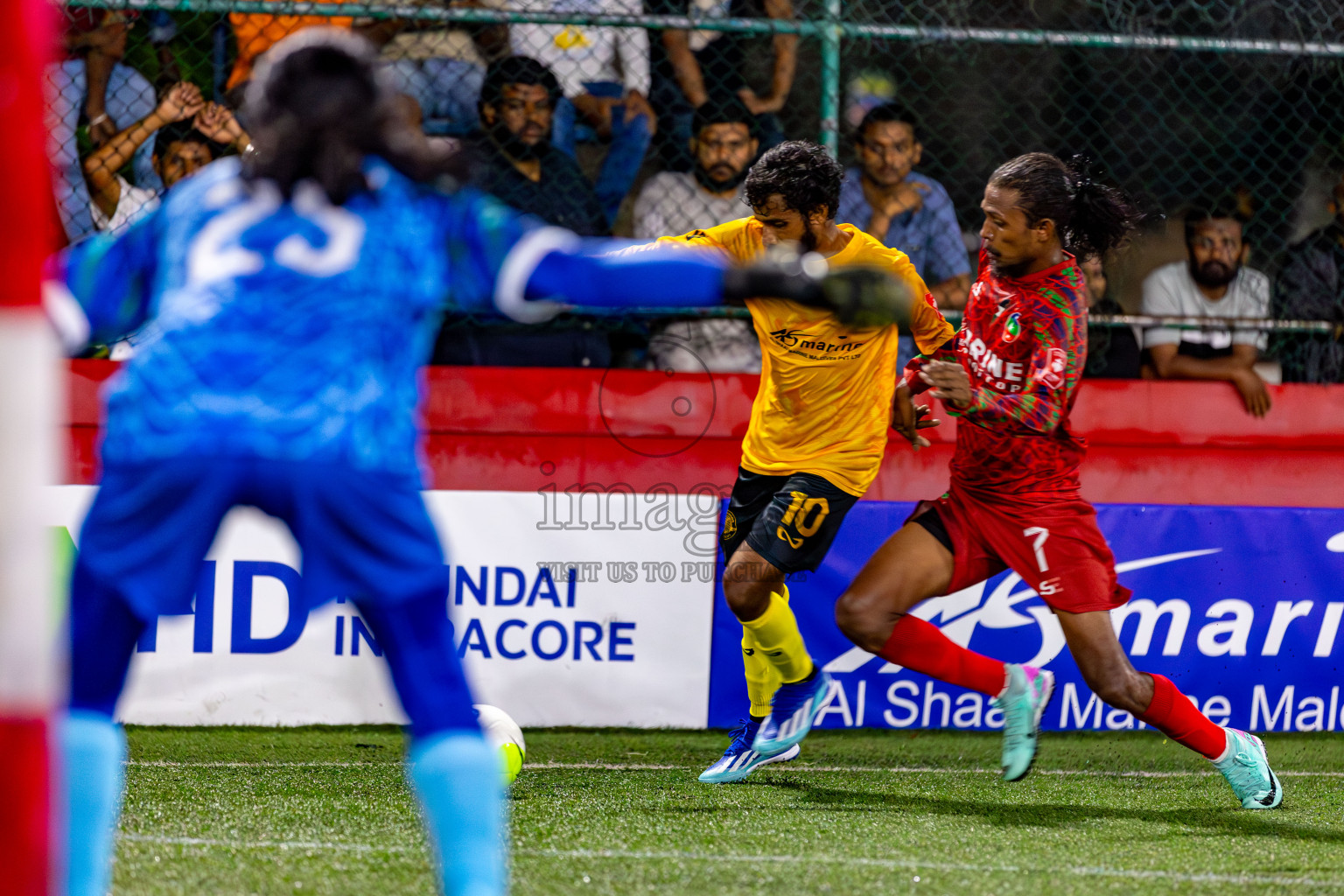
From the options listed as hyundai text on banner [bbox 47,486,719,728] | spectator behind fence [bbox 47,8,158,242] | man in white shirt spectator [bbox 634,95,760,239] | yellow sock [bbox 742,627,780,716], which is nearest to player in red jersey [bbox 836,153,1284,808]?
yellow sock [bbox 742,627,780,716]

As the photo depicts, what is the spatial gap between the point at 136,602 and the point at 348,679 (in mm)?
3401

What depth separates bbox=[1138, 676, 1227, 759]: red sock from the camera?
13.7ft

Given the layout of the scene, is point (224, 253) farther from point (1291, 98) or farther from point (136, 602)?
point (1291, 98)

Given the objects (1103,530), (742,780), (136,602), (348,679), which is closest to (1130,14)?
(1103,530)

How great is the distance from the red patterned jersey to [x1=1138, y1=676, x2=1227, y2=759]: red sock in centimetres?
64

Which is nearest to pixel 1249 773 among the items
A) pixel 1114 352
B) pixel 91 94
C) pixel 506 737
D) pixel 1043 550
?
pixel 1043 550

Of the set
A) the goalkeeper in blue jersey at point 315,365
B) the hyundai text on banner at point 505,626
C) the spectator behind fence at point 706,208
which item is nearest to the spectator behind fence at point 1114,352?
the spectator behind fence at point 706,208

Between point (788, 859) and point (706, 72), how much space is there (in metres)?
3.89

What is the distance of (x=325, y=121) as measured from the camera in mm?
2137

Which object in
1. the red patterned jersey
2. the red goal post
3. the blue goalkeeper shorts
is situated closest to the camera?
the red goal post

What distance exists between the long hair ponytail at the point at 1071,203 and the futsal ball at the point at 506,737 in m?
2.14

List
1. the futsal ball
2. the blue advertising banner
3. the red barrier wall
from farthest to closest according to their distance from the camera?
the red barrier wall, the blue advertising banner, the futsal ball

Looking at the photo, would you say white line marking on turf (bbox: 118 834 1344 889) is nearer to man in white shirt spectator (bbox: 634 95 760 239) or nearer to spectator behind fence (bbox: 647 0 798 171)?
man in white shirt spectator (bbox: 634 95 760 239)

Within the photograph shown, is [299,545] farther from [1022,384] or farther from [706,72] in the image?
[706,72]
